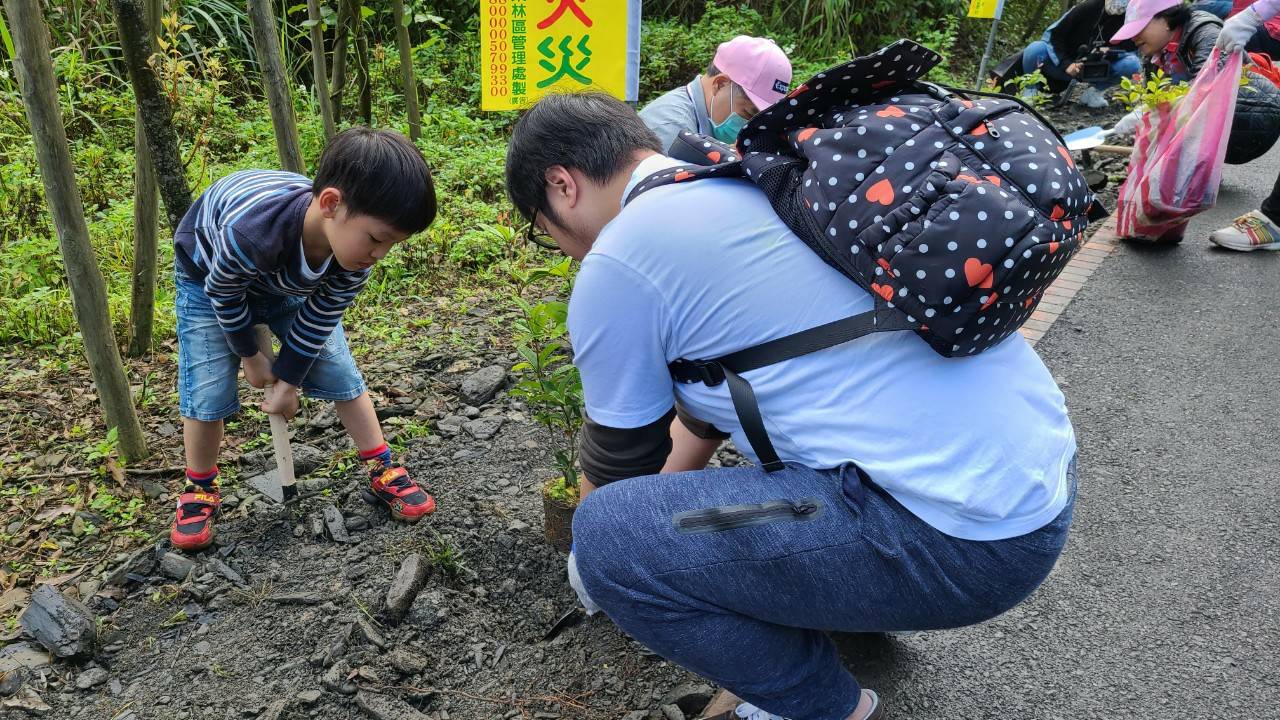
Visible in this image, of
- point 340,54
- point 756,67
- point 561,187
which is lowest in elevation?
point 340,54

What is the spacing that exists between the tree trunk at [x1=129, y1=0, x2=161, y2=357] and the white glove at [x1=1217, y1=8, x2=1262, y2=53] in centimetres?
453

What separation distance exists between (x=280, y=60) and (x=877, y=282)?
2298 millimetres

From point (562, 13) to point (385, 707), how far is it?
6.96 ft

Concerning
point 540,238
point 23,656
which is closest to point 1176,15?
point 540,238

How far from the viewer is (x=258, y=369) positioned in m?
2.49

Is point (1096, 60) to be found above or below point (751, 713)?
above

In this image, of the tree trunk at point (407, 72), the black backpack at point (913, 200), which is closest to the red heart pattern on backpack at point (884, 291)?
the black backpack at point (913, 200)

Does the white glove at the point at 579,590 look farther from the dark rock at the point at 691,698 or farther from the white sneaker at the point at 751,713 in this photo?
the white sneaker at the point at 751,713

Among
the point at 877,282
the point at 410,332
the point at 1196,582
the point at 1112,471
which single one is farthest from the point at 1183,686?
the point at 410,332

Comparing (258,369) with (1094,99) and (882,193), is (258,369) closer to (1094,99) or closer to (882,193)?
(882,193)

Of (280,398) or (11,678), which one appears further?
(280,398)

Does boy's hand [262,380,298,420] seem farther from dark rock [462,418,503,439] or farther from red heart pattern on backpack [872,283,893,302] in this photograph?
red heart pattern on backpack [872,283,893,302]

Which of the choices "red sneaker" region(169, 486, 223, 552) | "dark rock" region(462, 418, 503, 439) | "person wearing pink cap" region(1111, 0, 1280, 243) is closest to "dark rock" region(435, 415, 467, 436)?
"dark rock" region(462, 418, 503, 439)

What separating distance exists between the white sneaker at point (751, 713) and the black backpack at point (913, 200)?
2.12 feet
